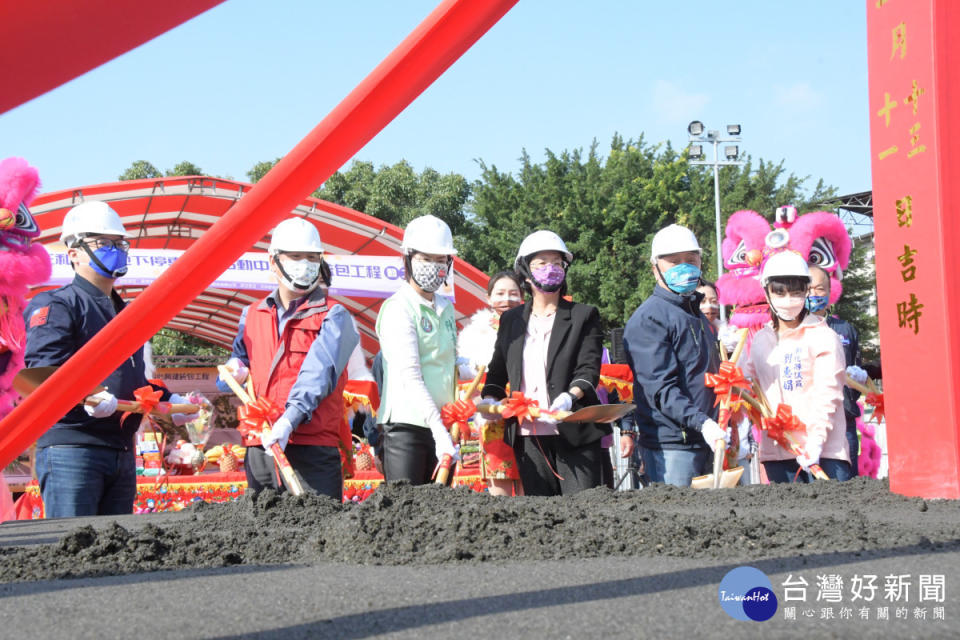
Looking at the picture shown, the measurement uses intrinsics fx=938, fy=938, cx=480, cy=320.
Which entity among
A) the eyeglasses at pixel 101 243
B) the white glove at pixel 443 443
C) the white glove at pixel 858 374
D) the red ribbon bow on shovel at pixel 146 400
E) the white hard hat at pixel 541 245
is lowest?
the white glove at pixel 443 443

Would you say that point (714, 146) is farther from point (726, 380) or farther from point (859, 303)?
point (726, 380)

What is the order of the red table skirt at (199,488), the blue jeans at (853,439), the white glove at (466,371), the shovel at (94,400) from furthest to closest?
1. the red table skirt at (199,488)
2. the blue jeans at (853,439)
3. the white glove at (466,371)
4. the shovel at (94,400)

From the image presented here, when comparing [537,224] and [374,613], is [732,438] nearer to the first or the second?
[374,613]

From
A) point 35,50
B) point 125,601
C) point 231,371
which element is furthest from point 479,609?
point 231,371

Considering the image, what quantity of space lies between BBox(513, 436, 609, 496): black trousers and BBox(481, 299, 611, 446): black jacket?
0.06 meters

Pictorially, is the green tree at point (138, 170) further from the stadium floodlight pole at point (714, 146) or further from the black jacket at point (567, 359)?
the black jacket at point (567, 359)

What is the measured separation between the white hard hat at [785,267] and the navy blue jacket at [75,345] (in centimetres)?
306

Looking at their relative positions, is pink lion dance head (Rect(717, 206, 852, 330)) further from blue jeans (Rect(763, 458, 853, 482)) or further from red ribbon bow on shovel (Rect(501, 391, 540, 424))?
red ribbon bow on shovel (Rect(501, 391, 540, 424))

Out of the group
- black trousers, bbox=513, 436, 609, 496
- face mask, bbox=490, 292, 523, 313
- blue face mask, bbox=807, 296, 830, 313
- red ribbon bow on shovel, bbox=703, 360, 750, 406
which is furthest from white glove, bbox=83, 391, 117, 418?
blue face mask, bbox=807, 296, 830, 313

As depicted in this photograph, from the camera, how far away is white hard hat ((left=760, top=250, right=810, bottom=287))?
480cm

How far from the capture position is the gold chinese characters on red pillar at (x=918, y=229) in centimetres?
345

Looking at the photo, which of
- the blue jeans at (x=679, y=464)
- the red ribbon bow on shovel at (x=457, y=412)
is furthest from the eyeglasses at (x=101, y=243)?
the blue jeans at (x=679, y=464)

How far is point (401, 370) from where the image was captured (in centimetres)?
412

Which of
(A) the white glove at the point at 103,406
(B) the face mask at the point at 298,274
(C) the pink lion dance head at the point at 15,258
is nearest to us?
(A) the white glove at the point at 103,406
